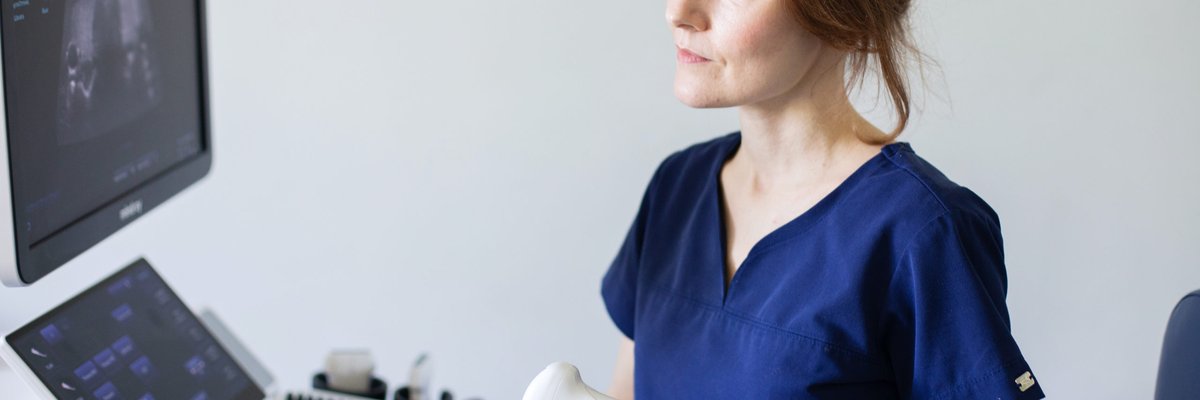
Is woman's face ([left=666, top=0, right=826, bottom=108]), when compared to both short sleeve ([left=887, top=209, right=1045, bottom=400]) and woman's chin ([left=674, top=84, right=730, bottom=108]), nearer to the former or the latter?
woman's chin ([left=674, top=84, right=730, bottom=108])

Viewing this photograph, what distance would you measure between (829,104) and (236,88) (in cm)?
94

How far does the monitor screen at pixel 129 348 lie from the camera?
2.89 feet

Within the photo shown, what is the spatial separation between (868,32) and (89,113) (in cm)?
64

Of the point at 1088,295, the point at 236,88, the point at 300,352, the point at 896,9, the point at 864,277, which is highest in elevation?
the point at 896,9

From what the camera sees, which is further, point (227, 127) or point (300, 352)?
point (300, 352)

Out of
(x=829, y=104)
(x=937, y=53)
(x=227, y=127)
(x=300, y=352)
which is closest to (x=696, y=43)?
(x=829, y=104)

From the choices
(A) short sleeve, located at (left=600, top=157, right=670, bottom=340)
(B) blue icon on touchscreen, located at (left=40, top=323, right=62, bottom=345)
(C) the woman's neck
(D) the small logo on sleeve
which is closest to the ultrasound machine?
(B) blue icon on touchscreen, located at (left=40, top=323, right=62, bottom=345)

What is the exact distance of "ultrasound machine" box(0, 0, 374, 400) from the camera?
85 centimetres

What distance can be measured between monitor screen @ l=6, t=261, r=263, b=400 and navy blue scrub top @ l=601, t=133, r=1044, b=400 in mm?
407

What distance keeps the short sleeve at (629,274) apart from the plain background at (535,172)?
0.40 metres

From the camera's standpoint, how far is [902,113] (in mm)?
1045

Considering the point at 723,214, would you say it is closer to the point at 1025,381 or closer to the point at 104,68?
the point at 1025,381

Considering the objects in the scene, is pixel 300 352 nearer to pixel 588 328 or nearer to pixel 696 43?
pixel 588 328

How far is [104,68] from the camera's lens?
979 mm
